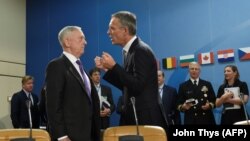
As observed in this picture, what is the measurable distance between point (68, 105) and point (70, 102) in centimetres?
2

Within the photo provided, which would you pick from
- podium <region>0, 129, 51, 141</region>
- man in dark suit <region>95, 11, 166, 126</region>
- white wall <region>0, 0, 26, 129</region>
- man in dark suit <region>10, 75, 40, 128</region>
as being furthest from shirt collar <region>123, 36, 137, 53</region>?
white wall <region>0, 0, 26, 129</region>

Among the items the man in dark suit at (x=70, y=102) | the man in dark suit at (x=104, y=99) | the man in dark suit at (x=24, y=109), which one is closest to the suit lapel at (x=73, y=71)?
the man in dark suit at (x=70, y=102)

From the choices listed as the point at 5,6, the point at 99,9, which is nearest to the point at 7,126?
the point at 5,6

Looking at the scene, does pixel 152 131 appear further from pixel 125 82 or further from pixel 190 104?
pixel 190 104

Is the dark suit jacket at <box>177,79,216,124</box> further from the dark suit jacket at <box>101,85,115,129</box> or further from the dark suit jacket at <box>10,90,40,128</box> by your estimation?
the dark suit jacket at <box>10,90,40,128</box>

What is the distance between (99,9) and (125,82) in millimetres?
4478

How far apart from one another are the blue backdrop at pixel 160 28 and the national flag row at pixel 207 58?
0.06 metres

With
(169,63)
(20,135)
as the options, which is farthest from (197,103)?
(20,135)

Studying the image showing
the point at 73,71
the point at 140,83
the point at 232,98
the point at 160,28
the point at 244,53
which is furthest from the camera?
the point at 160,28

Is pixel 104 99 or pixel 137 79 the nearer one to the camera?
pixel 137 79

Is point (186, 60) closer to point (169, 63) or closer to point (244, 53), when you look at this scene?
point (169, 63)

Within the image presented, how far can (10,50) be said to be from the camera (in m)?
6.94

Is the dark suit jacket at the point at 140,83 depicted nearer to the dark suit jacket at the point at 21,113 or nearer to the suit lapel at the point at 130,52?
the suit lapel at the point at 130,52

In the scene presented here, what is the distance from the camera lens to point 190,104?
4.27 m
